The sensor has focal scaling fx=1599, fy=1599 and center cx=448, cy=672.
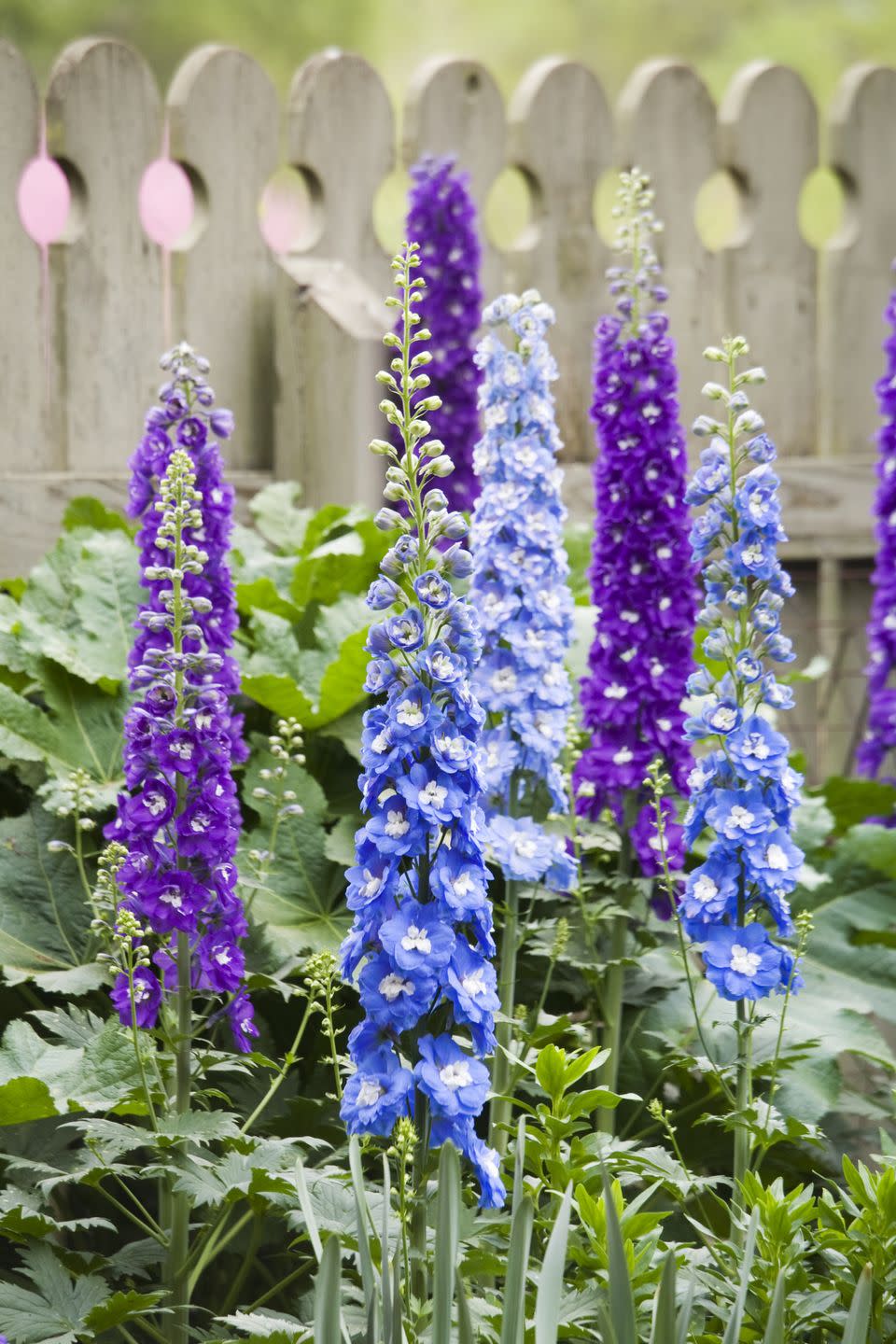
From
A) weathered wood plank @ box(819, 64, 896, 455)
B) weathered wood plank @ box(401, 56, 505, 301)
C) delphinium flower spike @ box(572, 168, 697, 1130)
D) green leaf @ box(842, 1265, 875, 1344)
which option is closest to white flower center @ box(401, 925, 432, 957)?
green leaf @ box(842, 1265, 875, 1344)

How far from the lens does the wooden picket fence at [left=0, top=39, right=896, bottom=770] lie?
3.88 m

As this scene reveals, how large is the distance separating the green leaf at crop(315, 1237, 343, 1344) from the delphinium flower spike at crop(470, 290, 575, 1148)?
83 centimetres

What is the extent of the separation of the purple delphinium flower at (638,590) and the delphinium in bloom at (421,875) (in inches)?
35.7

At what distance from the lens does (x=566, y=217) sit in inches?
179

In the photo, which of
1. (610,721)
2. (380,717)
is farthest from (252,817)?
(380,717)

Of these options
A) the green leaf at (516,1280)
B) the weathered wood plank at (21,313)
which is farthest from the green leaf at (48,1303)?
the weathered wood plank at (21,313)

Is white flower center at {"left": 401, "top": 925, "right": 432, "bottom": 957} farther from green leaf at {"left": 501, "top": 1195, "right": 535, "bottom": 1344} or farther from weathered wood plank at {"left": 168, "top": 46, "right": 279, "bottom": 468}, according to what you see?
weathered wood plank at {"left": 168, "top": 46, "right": 279, "bottom": 468}

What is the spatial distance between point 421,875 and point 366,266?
3064 mm

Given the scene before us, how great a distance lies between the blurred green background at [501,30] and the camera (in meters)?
10.4

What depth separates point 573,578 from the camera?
11.9ft

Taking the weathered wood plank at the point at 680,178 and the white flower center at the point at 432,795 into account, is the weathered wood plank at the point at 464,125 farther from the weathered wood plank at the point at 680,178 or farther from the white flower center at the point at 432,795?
the white flower center at the point at 432,795

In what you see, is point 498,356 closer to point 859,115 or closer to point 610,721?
point 610,721

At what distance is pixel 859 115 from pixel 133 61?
230cm

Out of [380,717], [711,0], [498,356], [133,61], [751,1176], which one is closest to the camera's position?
[380,717]
